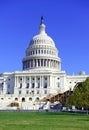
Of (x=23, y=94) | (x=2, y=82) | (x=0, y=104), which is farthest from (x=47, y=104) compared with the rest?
(x=2, y=82)

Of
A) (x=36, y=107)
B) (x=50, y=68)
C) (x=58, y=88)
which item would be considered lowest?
(x=36, y=107)

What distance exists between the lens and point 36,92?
18262 centimetres

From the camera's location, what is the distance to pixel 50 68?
645 ft

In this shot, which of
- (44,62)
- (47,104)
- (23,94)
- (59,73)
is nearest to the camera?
(47,104)

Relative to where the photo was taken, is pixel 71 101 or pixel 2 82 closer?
pixel 71 101

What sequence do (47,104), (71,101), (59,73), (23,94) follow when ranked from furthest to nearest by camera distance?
(59,73), (23,94), (47,104), (71,101)

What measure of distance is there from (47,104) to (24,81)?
45.4 meters

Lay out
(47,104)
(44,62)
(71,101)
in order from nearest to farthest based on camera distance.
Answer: (71,101)
(47,104)
(44,62)

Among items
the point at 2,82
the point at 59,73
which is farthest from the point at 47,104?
the point at 2,82

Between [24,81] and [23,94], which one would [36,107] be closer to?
[23,94]

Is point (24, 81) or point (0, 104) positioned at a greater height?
point (24, 81)

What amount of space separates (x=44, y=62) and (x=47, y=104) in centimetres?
5847

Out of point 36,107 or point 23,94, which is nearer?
point 36,107

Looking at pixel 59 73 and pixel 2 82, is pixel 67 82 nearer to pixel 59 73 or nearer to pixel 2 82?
pixel 59 73
